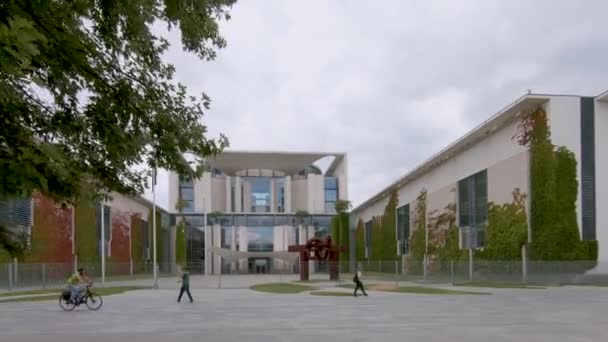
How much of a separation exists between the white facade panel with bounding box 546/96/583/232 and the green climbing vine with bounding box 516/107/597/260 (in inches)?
12.3

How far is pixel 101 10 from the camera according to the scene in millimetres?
7039

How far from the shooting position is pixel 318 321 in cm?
1839

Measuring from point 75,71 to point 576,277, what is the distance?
37446 mm

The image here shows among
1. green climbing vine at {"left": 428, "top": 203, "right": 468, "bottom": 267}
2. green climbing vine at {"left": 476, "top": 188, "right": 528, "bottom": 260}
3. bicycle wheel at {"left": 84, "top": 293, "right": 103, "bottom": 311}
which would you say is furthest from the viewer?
green climbing vine at {"left": 428, "top": 203, "right": 468, "bottom": 267}

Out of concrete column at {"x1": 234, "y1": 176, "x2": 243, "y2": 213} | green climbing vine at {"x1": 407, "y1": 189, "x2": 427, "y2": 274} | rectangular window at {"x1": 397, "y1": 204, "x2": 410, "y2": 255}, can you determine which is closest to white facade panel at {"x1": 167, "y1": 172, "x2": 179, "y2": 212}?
concrete column at {"x1": 234, "y1": 176, "x2": 243, "y2": 213}

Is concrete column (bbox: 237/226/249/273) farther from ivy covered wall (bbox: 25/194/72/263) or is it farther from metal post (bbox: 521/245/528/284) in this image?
metal post (bbox: 521/245/528/284)

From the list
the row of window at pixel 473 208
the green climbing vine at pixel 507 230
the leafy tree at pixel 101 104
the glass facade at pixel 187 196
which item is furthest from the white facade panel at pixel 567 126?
the glass facade at pixel 187 196

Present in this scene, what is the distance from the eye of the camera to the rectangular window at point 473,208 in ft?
161

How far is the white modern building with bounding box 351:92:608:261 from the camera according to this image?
130 ft

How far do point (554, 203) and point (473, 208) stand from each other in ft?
38.5

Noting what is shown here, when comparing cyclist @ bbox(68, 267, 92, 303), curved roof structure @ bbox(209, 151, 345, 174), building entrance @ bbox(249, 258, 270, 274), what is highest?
curved roof structure @ bbox(209, 151, 345, 174)

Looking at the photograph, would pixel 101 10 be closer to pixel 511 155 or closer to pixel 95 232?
pixel 511 155

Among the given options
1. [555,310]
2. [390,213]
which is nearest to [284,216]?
[390,213]

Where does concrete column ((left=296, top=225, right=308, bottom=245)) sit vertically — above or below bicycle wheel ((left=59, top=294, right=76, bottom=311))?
below
